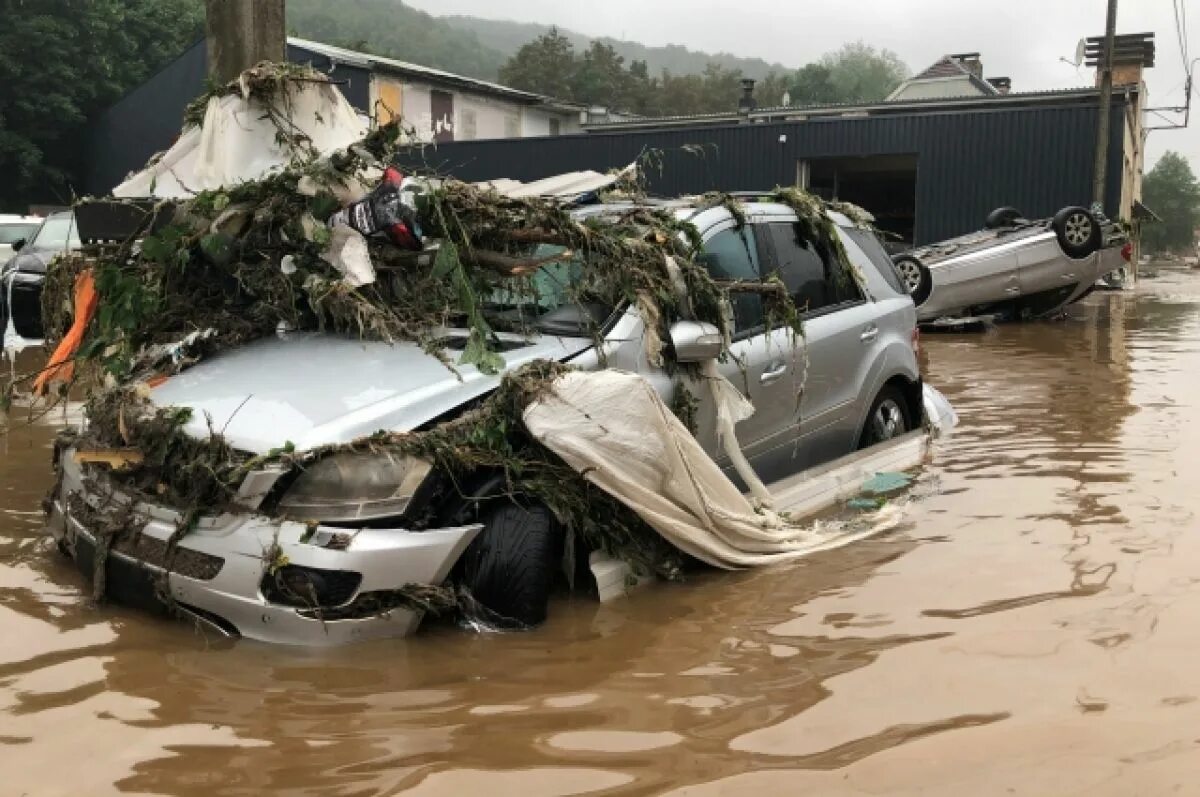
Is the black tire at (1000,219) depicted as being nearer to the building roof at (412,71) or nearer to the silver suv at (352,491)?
the silver suv at (352,491)

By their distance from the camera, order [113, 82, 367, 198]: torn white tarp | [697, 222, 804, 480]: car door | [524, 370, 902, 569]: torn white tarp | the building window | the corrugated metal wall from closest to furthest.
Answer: [524, 370, 902, 569]: torn white tarp < [113, 82, 367, 198]: torn white tarp < [697, 222, 804, 480]: car door < the corrugated metal wall < the building window

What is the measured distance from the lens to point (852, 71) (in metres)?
121

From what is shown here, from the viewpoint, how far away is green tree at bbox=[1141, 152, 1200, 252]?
9456 cm

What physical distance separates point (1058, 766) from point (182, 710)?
238 centimetres

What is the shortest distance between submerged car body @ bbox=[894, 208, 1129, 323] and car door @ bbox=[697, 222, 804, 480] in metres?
11.0

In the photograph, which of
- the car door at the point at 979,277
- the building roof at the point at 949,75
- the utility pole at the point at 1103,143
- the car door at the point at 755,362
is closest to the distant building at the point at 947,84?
the building roof at the point at 949,75

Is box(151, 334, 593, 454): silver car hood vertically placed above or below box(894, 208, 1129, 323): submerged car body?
below

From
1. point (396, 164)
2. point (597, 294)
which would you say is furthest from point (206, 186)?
point (597, 294)

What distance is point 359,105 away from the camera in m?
31.5

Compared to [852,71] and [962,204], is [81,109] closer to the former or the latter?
[962,204]

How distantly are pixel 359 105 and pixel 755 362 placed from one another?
95.5 ft

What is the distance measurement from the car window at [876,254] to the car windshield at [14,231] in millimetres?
11384

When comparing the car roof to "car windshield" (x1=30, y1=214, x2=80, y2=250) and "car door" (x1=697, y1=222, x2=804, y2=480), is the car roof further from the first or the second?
"car windshield" (x1=30, y1=214, x2=80, y2=250)

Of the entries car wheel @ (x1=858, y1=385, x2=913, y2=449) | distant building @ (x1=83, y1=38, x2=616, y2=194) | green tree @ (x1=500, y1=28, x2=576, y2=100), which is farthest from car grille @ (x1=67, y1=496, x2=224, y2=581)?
green tree @ (x1=500, y1=28, x2=576, y2=100)
